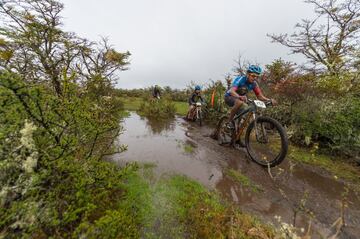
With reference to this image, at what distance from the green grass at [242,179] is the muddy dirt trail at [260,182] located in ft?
0.06

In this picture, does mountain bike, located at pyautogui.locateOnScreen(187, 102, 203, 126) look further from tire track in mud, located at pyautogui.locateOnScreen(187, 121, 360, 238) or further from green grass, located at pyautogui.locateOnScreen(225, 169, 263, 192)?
green grass, located at pyautogui.locateOnScreen(225, 169, 263, 192)

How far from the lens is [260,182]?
2990mm

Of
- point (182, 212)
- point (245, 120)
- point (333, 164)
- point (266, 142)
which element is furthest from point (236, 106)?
point (182, 212)

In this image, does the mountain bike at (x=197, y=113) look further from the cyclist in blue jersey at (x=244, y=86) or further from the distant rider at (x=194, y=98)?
the cyclist in blue jersey at (x=244, y=86)

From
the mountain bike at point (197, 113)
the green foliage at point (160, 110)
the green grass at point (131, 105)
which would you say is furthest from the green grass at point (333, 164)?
the green grass at point (131, 105)

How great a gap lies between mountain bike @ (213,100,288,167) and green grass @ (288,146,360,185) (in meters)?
0.42

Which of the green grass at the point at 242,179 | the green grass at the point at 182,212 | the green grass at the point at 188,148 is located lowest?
the green grass at the point at 242,179

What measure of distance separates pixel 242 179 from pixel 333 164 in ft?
9.24

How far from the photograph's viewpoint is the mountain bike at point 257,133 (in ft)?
10.6

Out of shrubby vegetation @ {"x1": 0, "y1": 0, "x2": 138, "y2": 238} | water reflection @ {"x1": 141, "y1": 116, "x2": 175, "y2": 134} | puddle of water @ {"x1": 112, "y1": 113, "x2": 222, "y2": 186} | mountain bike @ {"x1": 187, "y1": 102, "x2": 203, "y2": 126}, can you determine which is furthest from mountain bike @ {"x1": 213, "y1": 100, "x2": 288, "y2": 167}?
shrubby vegetation @ {"x1": 0, "y1": 0, "x2": 138, "y2": 238}

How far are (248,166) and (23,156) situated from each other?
3.66 meters

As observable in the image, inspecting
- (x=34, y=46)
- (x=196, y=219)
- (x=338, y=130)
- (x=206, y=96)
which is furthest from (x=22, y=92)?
(x=206, y=96)

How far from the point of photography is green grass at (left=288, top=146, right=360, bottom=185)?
11.4ft

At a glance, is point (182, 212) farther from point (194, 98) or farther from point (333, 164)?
point (194, 98)
